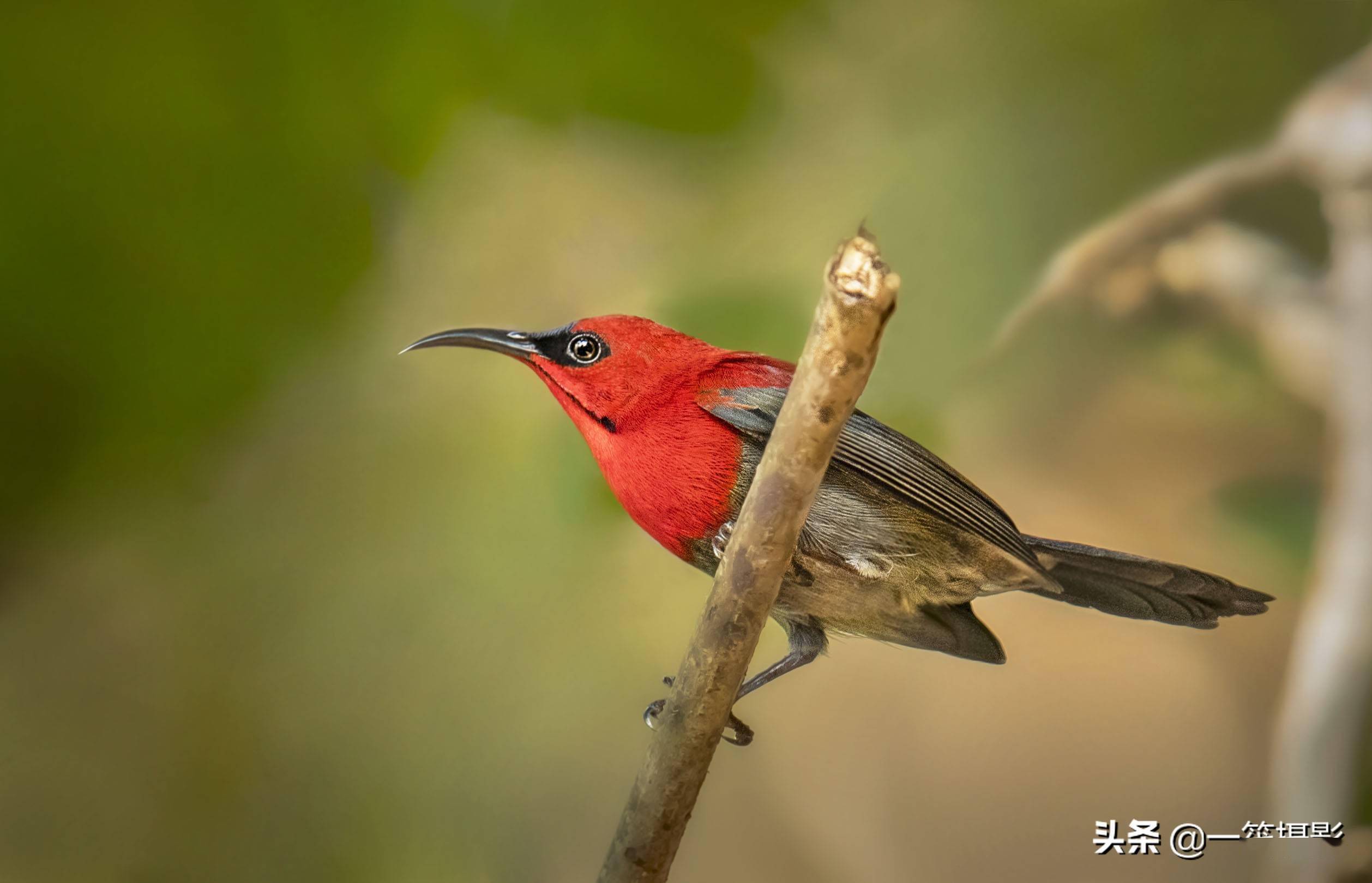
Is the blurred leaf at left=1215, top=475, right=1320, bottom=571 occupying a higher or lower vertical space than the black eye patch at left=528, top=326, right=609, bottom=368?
higher

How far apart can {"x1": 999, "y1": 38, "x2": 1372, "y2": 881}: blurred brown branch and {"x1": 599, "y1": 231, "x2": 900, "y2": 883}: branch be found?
1.39 metres

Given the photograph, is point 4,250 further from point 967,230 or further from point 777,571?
point 967,230

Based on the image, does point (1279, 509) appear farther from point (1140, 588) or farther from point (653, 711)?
point (653, 711)

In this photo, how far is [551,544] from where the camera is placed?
8.41 feet

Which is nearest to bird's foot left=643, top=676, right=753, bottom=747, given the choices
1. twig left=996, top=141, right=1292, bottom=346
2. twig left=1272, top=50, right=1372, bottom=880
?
twig left=996, top=141, right=1292, bottom=346

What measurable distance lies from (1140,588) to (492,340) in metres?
1.25

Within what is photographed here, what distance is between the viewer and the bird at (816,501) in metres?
1.71

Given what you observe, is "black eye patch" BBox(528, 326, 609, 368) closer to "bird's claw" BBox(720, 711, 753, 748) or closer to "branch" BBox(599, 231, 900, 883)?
"branch" BBox(599, 231, 900, 883)

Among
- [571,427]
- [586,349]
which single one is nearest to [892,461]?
[586,349]

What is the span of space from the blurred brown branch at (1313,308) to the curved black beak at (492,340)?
4.18 ft

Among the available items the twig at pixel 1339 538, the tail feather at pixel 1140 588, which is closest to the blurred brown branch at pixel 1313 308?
the twig at pixel 1339 538

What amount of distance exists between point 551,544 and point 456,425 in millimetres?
376

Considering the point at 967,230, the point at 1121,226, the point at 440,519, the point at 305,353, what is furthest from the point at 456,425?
the point at 1121,226

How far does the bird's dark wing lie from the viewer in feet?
5.52
